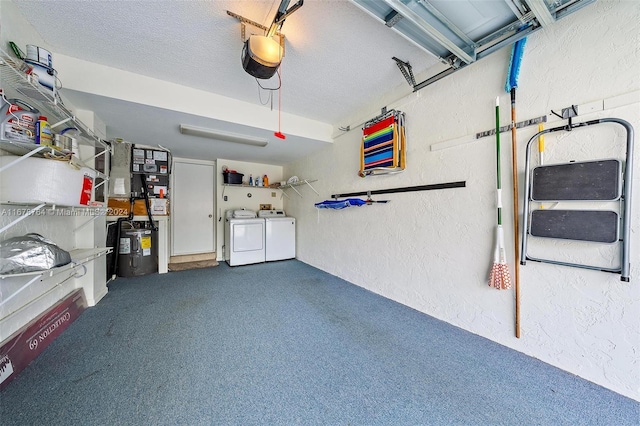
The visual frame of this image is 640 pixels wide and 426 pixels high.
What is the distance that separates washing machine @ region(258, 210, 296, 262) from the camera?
429 centimetres

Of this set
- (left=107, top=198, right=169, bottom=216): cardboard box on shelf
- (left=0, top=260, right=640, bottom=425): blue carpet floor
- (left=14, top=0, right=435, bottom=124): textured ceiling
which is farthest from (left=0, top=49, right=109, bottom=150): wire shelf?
(left=107, top=198, right=169, bottom=216): cardboard box on shelf

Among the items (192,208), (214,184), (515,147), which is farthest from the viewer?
(214,184)

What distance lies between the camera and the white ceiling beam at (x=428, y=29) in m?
1.27

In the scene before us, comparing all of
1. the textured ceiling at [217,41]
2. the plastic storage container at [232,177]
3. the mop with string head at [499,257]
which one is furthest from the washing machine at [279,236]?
the mop with string head at [499,257]

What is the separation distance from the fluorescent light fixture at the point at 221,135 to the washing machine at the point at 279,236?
5.00 ft

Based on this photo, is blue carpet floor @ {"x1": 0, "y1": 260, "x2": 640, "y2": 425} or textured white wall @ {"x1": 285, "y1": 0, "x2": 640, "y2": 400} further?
textured white wall @ {"x1": 285, "y1": 0, "x2": 640, "y2": 400}

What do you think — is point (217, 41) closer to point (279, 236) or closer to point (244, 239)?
point (244, 239)

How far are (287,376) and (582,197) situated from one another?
6.93ft

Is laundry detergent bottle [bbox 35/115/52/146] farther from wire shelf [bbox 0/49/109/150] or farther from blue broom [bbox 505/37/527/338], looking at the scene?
blue broom [bbox 505/37/527/338]

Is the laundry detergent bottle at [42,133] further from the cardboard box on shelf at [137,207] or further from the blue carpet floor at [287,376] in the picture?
the cardboard box on shelf at [137,207]

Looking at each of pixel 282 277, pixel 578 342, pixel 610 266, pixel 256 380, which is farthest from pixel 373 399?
pixel 282 277

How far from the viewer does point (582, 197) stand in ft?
4.24

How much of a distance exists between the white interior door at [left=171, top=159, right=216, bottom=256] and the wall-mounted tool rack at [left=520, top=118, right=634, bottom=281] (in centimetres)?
492

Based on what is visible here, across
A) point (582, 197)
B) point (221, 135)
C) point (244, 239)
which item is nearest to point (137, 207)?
point (244, 239)
